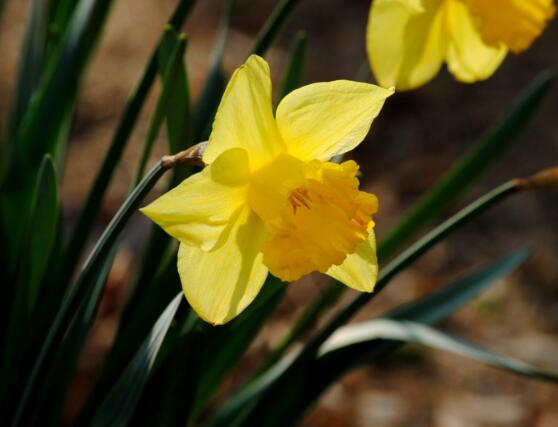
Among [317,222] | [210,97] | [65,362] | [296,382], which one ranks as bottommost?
[296,382]

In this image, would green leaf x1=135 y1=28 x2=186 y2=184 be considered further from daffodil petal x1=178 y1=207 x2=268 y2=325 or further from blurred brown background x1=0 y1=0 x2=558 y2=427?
blurred brown background x1=0 y1=0 x2=558 y2=427

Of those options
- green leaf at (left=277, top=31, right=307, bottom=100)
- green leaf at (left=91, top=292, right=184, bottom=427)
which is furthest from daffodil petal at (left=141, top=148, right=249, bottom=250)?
green leaf at (left=277, top=31, right=307, bottom=100)

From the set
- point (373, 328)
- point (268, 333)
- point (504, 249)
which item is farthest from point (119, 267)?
point (373, 328)

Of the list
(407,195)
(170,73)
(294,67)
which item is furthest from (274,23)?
(407,195)

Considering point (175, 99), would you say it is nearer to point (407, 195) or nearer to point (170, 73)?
point (170, 73)

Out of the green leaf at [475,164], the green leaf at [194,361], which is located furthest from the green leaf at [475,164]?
the green leaf at [194,361]
